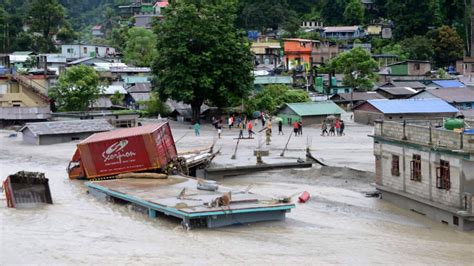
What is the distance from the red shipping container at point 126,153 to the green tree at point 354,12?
76114mm

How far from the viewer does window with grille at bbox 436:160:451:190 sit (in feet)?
78.6

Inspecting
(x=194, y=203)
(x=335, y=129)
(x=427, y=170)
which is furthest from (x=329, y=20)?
(x=194, y=203)

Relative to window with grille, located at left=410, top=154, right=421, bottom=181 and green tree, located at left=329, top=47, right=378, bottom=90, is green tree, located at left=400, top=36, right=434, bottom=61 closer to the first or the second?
green tree, located at left=329, top=47, right=378, bottom=90

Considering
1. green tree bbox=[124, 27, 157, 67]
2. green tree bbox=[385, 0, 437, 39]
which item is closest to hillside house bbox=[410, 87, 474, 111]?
green tree bbox=[124, 27, 157, 67]

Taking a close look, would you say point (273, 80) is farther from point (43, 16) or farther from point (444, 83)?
Answer: point (43, 16)

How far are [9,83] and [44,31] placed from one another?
158 feet

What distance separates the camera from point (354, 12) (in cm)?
10575

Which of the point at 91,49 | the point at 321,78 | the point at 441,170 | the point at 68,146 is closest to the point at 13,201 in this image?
the point at 441,170

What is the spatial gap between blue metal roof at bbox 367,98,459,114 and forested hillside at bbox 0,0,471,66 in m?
36.8

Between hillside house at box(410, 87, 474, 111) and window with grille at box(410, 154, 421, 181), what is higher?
hillside house at box(410, 87, 474, 111)

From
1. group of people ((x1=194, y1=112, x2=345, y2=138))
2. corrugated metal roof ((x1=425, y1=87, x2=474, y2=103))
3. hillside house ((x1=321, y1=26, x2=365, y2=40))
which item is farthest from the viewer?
hillside house ((x1=321, y1=26, x2=365, y2=40))

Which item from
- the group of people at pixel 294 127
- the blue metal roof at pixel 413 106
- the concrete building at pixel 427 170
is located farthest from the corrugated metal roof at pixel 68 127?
the concrete building at pixel 427 170

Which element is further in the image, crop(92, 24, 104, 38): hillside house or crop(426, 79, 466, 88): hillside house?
crop(92, 24, 104, 38): hillside house

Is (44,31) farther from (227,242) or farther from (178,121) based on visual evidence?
(227,242)
